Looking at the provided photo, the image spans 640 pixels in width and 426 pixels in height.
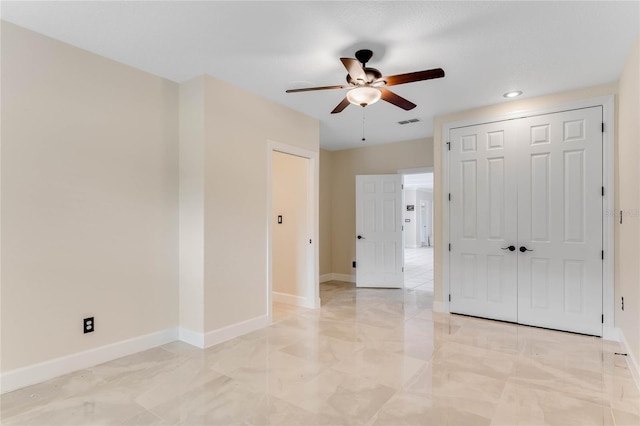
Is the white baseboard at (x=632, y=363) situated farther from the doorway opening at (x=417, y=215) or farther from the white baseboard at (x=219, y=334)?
the doorway opening at (x=417, y=215)

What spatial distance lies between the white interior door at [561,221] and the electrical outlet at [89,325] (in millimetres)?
4375

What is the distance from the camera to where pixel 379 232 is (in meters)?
6.05

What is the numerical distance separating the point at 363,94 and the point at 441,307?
3.07 metres

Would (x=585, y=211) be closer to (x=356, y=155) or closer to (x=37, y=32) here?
(x=356, y=155)

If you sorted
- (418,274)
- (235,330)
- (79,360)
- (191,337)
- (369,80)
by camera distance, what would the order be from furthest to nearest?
1. (418,274)
2. (235,330)
3. (191,337)
4. (79,360)
5. (369,80)

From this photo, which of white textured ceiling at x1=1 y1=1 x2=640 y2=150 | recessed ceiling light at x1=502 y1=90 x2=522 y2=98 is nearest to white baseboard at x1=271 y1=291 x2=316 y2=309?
white textured ceiling at x1=1 y1=1 x2=640 y2=150

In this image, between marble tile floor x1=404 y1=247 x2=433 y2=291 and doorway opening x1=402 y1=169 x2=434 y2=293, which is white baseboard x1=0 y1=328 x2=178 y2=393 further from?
doorway opening x1=402 y1=169 x2=434 y2=293

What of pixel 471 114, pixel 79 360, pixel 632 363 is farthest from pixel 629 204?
pixel 79 360

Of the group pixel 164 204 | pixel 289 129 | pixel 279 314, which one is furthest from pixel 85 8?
pixel 279 314

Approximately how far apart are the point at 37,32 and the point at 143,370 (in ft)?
9.04

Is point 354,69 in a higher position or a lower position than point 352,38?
lower

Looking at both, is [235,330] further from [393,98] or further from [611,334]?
[611,334]

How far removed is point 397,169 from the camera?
6.09 meters

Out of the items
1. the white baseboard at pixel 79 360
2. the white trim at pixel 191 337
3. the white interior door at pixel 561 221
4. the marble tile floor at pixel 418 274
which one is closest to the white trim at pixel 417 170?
the white interior door at pixel 561 221
